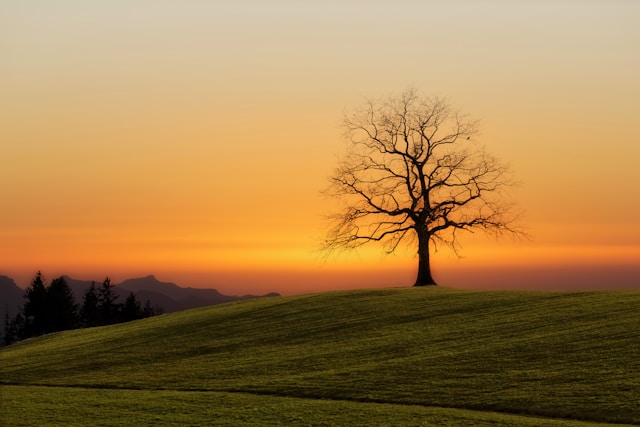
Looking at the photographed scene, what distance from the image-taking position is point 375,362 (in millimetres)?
35750

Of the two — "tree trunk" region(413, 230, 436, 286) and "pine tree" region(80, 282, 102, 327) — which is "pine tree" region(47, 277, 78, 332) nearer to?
"pine tree" region(80, 282, 102, 327)

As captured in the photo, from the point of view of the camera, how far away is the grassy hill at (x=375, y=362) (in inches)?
1101

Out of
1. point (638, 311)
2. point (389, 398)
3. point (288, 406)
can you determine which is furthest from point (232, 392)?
point (638, 311)

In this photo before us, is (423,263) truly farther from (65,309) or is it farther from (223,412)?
(65,309)

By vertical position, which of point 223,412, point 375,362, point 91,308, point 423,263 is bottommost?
point 223,412

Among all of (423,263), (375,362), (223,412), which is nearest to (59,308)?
(423,263)

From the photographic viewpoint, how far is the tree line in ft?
452

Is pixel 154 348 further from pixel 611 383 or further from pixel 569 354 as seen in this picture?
pixel 611 383

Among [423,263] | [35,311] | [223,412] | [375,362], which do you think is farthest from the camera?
[35,311]

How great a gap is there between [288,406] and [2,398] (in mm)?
13935

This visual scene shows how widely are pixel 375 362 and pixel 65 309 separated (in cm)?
11444

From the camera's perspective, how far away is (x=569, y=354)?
110 ft

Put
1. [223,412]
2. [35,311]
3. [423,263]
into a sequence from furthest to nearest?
[35,311], [423,263], [223,412]

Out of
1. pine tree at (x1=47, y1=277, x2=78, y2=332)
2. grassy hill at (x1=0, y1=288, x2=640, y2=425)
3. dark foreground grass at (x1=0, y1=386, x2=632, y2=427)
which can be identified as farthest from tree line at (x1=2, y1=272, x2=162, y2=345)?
dark foreground grass at (x1=0, y1=386, x2=632, y2=427)
